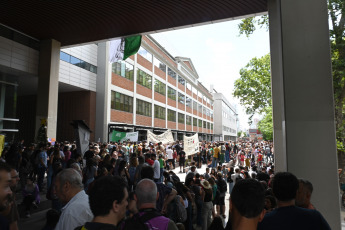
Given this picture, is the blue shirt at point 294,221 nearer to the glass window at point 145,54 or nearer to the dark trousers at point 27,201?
the dark trousers at point 27,201

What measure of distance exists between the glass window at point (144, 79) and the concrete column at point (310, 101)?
87.1ft

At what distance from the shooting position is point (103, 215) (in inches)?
76.1

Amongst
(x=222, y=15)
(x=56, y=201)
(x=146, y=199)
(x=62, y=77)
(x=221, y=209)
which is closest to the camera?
(x=146, y=199)

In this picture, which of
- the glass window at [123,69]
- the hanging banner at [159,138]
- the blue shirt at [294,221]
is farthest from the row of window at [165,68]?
the blue shirt at [294,221]

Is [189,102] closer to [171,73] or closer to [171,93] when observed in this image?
[171,93]

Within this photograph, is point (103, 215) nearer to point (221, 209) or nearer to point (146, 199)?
point (146, 199)

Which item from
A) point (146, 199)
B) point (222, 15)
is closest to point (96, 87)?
point (222, 15)

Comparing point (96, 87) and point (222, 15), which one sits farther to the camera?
point (96, 87)

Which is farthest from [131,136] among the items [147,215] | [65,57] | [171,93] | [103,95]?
[171,93]

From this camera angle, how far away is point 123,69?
91.3ft

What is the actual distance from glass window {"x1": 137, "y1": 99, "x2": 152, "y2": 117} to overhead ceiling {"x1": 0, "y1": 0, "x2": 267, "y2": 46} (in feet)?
52.0

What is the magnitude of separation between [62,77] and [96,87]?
180 inches

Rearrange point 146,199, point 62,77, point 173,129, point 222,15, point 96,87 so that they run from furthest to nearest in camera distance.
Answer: point 173,129
point 96,87
point 62,77
point 222,15
point 146,199

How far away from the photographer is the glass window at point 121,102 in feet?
86.1
